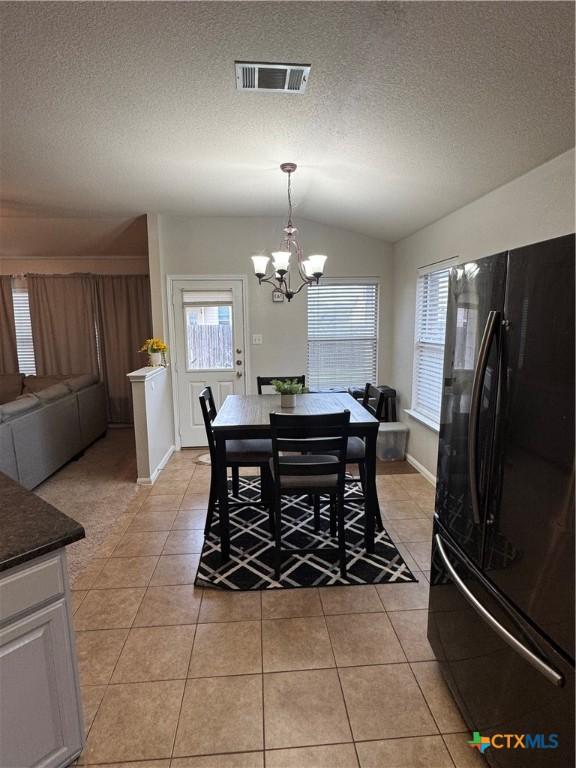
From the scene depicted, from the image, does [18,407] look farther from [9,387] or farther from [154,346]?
[9,387]

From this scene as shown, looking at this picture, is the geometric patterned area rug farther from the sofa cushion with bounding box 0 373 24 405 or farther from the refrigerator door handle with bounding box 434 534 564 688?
the sofa cushion with bounding box 0 373 24 405

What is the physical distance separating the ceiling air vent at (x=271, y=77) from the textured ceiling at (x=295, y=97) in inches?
1.7

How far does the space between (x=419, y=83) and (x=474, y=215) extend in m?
1.37

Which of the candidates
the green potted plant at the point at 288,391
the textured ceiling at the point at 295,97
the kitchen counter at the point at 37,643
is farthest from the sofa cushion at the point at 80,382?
the kitchen counter at the point at 37,643

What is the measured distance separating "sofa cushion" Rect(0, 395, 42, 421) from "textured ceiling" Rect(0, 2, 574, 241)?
5.94ft

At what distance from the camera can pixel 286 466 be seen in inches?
88.1

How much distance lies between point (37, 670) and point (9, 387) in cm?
505

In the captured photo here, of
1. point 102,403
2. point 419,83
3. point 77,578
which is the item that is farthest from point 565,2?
point 102,403

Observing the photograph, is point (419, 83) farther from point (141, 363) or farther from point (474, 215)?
point (141, 363)

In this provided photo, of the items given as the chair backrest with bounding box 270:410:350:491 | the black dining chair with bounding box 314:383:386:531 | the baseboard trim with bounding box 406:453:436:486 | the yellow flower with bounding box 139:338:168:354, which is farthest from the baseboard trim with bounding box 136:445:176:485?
the baseboard trim with bounding box 406:453:436:486

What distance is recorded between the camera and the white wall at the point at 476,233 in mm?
2037

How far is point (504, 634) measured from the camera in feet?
3.81

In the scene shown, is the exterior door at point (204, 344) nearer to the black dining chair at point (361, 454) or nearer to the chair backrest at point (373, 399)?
the chair backrest at point (373, 399)

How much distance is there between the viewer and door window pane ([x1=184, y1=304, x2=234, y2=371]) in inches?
178
